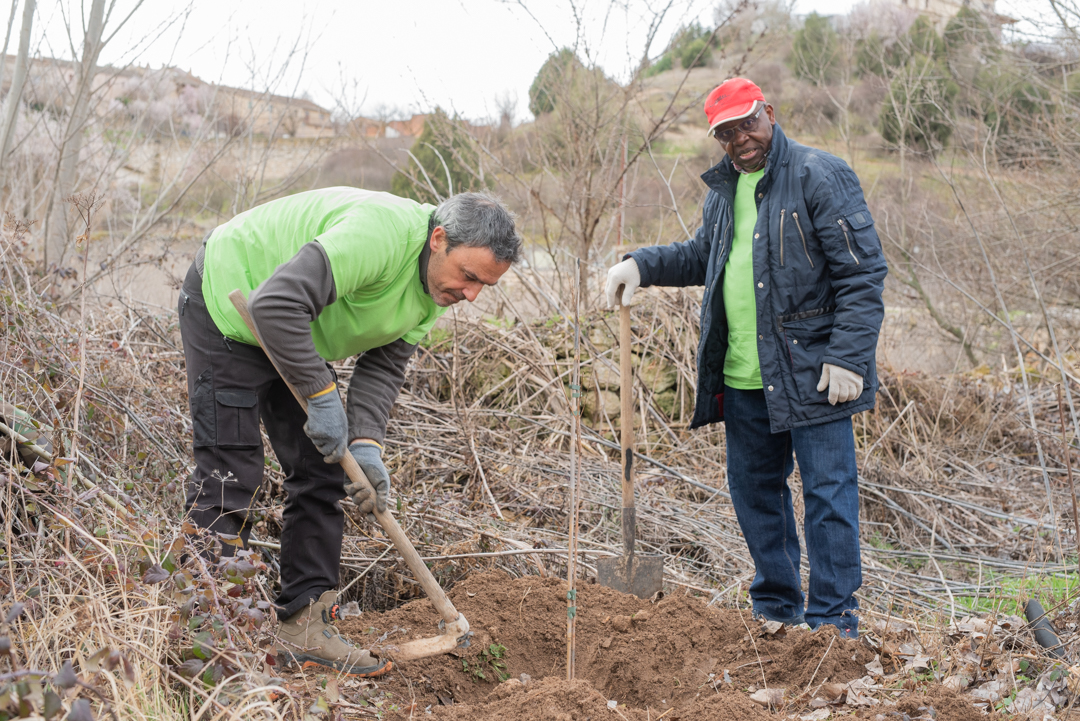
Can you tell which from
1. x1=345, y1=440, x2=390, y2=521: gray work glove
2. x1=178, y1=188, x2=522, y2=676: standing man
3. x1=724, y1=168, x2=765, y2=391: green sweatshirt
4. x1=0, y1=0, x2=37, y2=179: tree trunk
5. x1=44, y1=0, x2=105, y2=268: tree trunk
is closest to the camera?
x1=178, y1=188, x2=522, y2=676: standing man

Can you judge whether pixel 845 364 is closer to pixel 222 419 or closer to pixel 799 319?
pixel 799 319

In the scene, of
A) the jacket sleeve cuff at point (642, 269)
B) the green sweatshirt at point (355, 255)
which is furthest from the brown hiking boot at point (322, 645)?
the jacket sleeve cuff at point (642, 269)

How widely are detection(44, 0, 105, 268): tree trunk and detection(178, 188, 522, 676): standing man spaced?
299 cm

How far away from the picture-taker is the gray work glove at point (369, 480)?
8.46ft

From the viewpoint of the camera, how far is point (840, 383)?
285cm

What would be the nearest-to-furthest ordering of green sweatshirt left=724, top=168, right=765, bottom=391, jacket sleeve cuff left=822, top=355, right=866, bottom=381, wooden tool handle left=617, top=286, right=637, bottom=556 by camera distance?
1. jacket sleeve cuff left=822, top=355, right=866, bottom=381
2. green sweatshirt left=724, top=168, right=765, bottom=391
3. wooden tool handle left=617, top=286, right=637, bottom=556

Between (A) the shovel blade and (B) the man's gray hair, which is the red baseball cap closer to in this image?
(B) the man's gray hair

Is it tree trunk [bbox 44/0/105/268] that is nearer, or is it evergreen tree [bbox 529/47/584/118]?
tree trunk [bbox 44/0/105/268]

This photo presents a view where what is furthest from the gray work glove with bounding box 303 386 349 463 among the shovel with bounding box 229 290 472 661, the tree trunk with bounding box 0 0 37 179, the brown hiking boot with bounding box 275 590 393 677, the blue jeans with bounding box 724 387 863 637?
the tree trunk with bounding box 0 0 37 179

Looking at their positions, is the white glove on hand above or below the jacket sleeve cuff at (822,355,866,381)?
above

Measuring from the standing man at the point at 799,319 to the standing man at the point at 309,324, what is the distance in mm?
1020

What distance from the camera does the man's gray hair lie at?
8.13 feet

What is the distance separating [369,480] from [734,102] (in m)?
1.91

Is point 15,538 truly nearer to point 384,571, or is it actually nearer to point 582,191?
point 384,571
